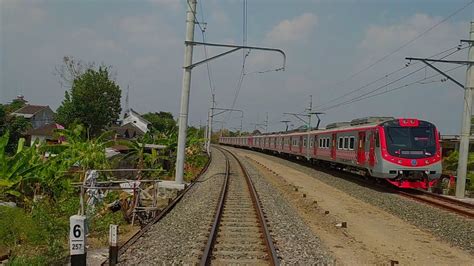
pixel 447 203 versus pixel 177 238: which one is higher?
pixel 447 203

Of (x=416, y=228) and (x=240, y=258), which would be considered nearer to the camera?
(x=240, y=258)

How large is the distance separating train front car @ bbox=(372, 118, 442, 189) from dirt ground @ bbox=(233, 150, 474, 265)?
115 inches

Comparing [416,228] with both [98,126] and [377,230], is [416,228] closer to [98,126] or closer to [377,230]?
[377,230]

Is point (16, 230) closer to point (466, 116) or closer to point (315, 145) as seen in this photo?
point (466, 116)

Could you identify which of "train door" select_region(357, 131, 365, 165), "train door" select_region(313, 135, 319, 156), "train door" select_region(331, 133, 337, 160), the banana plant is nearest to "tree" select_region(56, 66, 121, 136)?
"train door" select_region(313, 135, 319, 156)

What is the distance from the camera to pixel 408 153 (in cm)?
1745

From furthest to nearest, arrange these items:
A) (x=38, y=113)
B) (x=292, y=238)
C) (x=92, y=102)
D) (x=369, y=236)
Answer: (x=38, y=113) → (x=92, y=102) → (x=369, y=236) → (x=292, y=238)

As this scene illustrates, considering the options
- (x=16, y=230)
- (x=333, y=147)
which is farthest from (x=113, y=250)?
(x=333, y=147)

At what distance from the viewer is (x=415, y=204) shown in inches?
581

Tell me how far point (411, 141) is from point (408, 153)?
1.72 ft

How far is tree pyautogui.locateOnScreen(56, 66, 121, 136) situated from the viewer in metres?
49.2

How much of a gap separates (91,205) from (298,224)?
14.4 feet

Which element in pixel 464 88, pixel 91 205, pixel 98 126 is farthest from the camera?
pixel 98 126

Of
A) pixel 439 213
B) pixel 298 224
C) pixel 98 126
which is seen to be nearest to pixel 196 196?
pixel 298 224
